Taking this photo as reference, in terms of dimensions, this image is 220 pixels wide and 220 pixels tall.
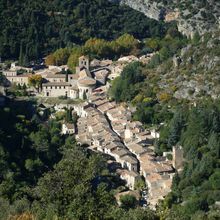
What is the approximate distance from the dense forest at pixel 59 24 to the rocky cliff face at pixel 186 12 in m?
1.90

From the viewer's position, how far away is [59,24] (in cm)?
7031

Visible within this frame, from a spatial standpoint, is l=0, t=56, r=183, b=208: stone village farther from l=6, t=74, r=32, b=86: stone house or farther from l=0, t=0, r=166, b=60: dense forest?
l=0, t=0, r=166, b=60: dense forest

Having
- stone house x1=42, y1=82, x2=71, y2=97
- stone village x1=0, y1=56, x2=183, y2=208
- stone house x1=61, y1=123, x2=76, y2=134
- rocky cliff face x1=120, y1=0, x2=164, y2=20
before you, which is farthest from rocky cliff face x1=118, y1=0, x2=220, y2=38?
stone house x1=61, y1=123, x2=76, y2=134

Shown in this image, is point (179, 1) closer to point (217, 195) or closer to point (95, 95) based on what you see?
point (95, 95)

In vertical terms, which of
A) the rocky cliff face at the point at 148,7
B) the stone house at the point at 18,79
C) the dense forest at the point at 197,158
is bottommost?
the rocky cliff face at the point at 148,7

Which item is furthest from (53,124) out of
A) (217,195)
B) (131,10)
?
(131,10)

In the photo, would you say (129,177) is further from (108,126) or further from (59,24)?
(59,24)

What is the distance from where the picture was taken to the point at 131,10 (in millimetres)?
79375

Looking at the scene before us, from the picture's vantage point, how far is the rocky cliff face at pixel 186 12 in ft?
232

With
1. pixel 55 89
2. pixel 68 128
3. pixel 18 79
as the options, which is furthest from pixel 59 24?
pixel 68 128

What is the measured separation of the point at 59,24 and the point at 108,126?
27097 mm

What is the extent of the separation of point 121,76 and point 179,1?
27613 mm

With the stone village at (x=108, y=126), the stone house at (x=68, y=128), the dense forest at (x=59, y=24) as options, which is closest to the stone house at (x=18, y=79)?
the stone village at (x=108, y=126)

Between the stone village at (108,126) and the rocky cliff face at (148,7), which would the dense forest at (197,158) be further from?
the rocky cliff face at (148,7)
